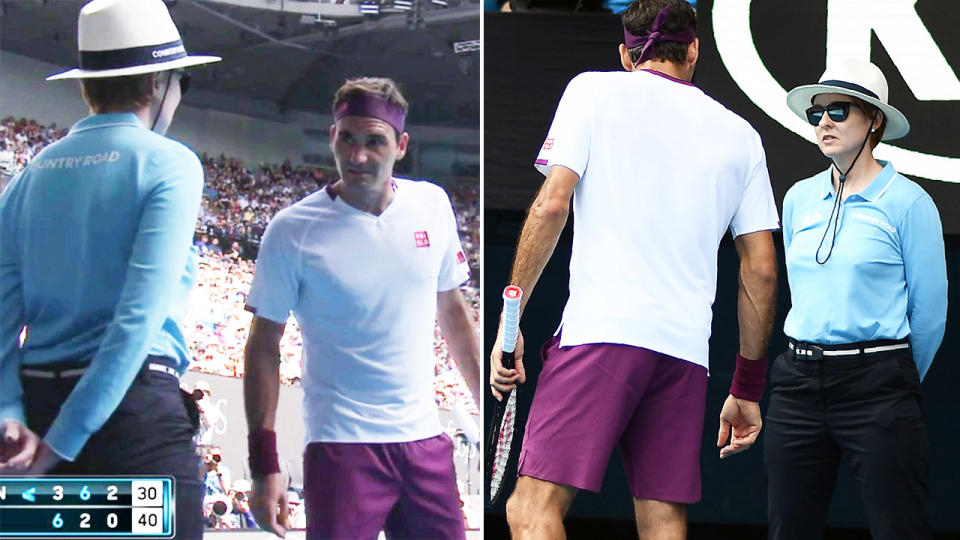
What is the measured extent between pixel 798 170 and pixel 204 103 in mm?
2126

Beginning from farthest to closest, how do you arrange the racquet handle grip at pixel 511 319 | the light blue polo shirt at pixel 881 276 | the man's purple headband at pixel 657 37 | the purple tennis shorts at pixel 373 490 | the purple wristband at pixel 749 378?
the purple tennis shorts at pixel 373 490 < the light blue polo shirt at pixel 881 276 < the purple wristband at pixel 749 378 < the man's purple headband at pixel 657 37 < the racquet handle grip at pixel 511 319

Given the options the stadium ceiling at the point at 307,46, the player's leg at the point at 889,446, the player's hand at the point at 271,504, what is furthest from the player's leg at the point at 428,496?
the player's leg at the point at 889,446

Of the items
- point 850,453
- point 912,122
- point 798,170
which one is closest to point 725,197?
point 850,453

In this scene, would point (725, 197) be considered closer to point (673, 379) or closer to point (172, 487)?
point (673, 379)

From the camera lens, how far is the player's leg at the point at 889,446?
3229mm

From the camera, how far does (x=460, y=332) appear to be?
13.8 ft

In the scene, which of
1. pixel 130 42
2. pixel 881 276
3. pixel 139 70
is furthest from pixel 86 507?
pixel 881 276

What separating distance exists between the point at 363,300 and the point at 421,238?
0.99 ft

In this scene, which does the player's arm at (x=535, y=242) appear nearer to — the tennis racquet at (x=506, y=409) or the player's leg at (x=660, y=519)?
the tennis racquet at (x=506, y=409)

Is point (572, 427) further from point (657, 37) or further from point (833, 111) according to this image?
point (833, 111)

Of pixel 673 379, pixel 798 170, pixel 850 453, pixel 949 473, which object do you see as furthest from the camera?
pixel 949 473

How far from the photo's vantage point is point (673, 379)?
2.73 metres

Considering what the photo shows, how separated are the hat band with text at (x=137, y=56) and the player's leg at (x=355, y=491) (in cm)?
153

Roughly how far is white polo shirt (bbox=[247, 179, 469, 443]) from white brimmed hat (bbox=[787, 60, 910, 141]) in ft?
4.56
